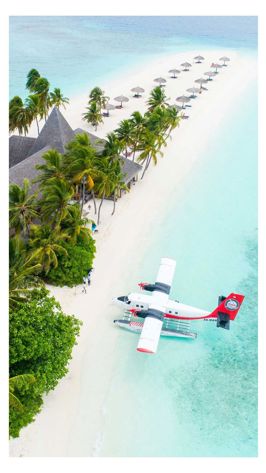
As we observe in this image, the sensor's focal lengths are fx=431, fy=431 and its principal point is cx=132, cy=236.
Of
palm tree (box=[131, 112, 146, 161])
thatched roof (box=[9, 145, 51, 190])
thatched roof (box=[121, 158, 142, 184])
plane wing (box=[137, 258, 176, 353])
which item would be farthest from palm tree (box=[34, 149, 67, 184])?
palm tree (box=[131, 112, 146, 161])

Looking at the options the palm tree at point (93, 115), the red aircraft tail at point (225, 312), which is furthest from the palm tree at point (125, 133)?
the red aircraft tail at point (225, 312)

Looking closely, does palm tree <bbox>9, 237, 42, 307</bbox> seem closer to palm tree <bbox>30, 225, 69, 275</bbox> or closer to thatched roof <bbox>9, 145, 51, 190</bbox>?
palm tree <bbox>30, 225, 69, 275</bbox>

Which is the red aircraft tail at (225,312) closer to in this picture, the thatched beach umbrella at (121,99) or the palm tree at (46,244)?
the palm tree at (46,244)

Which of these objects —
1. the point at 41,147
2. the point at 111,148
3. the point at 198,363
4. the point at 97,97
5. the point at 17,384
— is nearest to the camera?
the point at 17,384

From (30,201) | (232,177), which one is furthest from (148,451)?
(232,177)

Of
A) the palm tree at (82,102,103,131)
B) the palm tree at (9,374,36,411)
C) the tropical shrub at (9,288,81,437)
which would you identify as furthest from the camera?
the palm tree at (82,102,103,131)

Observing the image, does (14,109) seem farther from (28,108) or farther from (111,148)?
(111,148)

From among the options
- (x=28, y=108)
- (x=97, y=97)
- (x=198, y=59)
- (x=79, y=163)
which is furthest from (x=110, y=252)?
(x=198, y=59)
